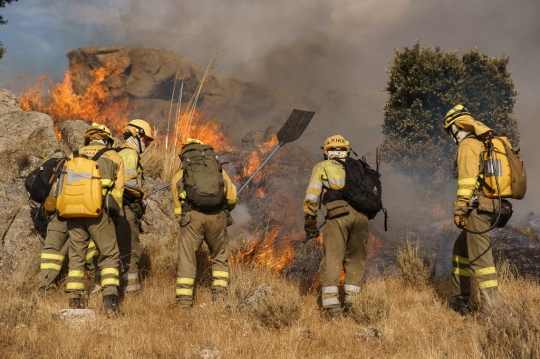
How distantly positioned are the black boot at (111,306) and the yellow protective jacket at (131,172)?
4.76 ft

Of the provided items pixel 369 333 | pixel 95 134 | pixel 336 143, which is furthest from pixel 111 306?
pixel 336 143

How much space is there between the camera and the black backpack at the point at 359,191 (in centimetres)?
586

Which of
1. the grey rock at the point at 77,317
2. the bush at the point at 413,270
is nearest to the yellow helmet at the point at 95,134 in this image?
the grey rock at the point at 77,317

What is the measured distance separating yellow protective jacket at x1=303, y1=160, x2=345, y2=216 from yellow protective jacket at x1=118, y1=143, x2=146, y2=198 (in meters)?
2.25

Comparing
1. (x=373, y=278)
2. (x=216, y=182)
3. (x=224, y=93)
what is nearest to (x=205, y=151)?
(x=216, y=182)

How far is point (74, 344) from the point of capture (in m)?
4.17

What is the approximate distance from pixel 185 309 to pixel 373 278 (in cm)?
318

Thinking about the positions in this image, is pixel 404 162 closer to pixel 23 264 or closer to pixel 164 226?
pixel 164 226

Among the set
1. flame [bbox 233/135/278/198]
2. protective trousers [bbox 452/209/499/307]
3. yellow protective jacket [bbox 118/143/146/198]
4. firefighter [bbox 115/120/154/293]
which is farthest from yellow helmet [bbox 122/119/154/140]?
flame [bbox 233/135/278/198]

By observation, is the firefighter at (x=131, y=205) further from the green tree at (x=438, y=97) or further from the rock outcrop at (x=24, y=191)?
the green tree at (x=438, y=97)

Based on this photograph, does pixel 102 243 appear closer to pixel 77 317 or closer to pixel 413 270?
pixel 77 317

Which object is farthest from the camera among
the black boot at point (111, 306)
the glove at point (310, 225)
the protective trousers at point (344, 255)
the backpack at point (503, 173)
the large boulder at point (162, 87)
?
the large boulder at point (162, 87)

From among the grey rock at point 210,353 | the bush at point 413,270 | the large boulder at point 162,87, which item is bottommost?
the grey rock at point 210,353

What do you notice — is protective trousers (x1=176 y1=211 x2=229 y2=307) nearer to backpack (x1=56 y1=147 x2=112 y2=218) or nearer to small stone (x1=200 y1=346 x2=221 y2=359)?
backpack (x1=56 y1=147 x2=112 y2=218)
